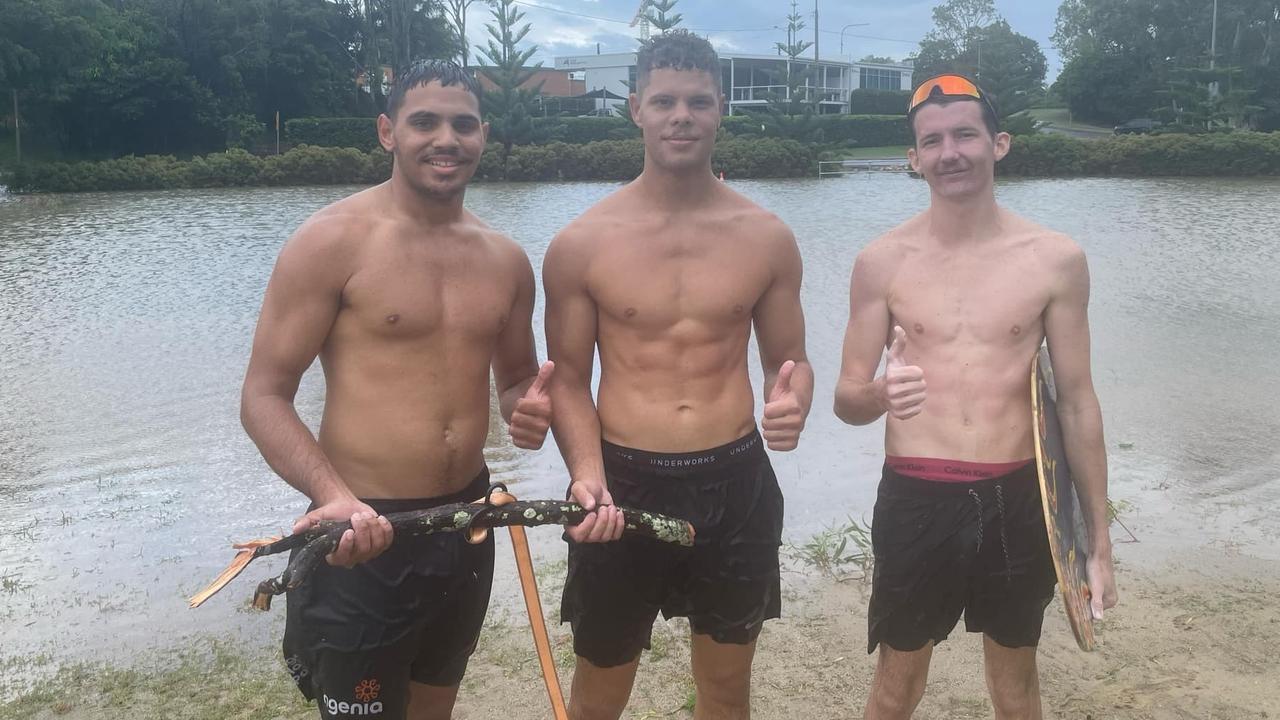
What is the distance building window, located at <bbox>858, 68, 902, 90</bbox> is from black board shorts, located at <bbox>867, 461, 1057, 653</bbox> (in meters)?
67.6

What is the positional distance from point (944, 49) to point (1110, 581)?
6297 cm

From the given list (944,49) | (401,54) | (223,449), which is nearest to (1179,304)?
(223,449)

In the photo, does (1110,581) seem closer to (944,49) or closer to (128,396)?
(128,396)

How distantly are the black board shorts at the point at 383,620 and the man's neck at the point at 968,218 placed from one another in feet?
5.18

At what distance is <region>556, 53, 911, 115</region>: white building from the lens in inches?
2354

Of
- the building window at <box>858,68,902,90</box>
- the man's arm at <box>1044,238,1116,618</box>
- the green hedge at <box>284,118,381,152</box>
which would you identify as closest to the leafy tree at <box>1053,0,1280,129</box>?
the building window at <box>858,68,902,90</box>

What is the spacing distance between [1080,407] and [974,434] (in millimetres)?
302

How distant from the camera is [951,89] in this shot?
300 centimetres

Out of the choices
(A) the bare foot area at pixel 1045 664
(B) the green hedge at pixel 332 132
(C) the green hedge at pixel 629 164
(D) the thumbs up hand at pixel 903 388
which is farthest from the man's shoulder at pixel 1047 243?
(B) the green hedge at pixel 332 132

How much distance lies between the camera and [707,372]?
294cm

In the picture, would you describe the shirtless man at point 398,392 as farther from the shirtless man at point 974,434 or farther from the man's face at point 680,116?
the shirtless man at point 974,434

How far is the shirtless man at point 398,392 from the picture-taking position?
8.42ft

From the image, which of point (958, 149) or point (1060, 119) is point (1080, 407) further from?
point (1060, 119)

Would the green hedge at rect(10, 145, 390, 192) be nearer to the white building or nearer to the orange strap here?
the white building
